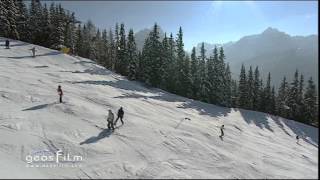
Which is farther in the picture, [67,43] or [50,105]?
[67,43]

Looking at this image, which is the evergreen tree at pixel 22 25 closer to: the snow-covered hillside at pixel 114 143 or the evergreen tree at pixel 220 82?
the evergreen tree at pixel 220 82

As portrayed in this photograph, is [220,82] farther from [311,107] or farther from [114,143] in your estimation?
[114,143]

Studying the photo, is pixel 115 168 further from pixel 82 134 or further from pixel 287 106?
pixel 287 106

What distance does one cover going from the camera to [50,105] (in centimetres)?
3097

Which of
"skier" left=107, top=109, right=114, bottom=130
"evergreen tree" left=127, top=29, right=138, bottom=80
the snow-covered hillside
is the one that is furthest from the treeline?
"skier" left=107, top=109, right=114, bottom=130

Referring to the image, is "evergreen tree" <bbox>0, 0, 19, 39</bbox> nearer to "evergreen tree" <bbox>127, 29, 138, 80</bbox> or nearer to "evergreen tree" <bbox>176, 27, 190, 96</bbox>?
"evergreen tree" <bbox>127, 29, 138, 80</bbox>

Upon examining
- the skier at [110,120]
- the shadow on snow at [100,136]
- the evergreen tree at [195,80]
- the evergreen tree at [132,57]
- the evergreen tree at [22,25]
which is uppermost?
the evergreen tree at [22,25]

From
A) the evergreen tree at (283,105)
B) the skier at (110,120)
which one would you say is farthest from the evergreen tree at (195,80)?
the skier at (110,120)

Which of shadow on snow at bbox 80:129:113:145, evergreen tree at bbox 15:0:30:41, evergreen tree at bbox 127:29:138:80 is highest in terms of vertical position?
evergreen tree at bbox 15:0:30:41

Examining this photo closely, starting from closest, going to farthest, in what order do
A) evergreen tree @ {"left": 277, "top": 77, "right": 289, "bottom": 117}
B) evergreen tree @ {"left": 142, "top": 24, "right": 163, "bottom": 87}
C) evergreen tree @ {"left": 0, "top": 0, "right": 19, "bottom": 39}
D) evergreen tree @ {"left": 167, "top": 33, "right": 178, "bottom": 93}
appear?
evergreen tree @ {"left": 142, "top": 24, "right": 163, "bottom": 87} < evergreen tree @ {"left": 167, "top": 33, "right": 178, "bottom": 93} < evergreen tree @ {"left": 0, "top": 0, "right": 19, "bottom": 39} < evergreen tree @ {"left": 277, "top": 77, "right": 289, "bottom": 117}

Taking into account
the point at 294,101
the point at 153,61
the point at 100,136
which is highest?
the point at 153,61

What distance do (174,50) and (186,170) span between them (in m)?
71.5

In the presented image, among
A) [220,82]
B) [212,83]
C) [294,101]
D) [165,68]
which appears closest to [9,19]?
[165,68]

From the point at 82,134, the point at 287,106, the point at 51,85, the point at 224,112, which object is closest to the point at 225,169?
the point at 82,134
